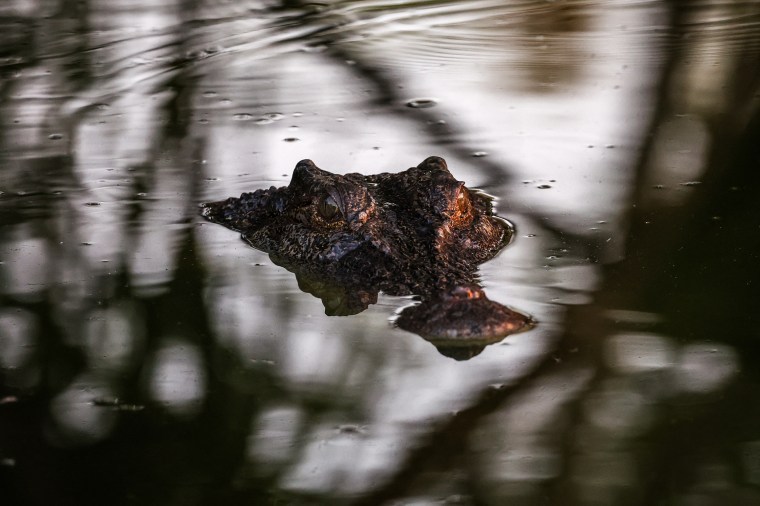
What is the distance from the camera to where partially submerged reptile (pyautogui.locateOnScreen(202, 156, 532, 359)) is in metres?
4.25

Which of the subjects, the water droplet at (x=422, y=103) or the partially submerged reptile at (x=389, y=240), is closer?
the partially submerged reptile at (x=389, y=240)

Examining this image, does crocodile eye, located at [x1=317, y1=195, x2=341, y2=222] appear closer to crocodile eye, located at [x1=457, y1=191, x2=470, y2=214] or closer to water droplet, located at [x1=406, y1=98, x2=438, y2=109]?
crocodile eye, located at [x1=457, y1=191, x2=470, y2=214]

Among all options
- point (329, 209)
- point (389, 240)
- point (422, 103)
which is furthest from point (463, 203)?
point (422, 103)

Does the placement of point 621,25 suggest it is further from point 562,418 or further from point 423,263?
point 562,418

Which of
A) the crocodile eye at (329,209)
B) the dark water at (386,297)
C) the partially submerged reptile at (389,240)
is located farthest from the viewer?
the crocodile eye at (329,209)

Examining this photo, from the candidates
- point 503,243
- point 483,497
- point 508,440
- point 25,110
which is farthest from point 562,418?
point 25,110

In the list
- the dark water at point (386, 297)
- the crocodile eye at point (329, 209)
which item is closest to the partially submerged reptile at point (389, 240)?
the crocodile eye at point (329, 209)

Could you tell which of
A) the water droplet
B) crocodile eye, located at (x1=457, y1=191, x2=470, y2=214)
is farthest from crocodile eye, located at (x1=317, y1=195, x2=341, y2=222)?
the water droplet

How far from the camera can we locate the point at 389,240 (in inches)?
177

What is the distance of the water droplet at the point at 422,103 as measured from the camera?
679 cm

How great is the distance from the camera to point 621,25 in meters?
8.44

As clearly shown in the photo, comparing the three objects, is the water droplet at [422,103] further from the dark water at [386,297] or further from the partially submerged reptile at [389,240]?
the partially submerged reptile at [389,240]

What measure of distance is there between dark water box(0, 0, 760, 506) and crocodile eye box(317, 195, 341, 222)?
334 millimetres

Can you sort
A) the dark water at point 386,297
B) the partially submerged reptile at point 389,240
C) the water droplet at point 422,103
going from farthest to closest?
the water droplet at point 422,103 < the partially submerged reptile at point 389,240 < the dark water at point 386,297
